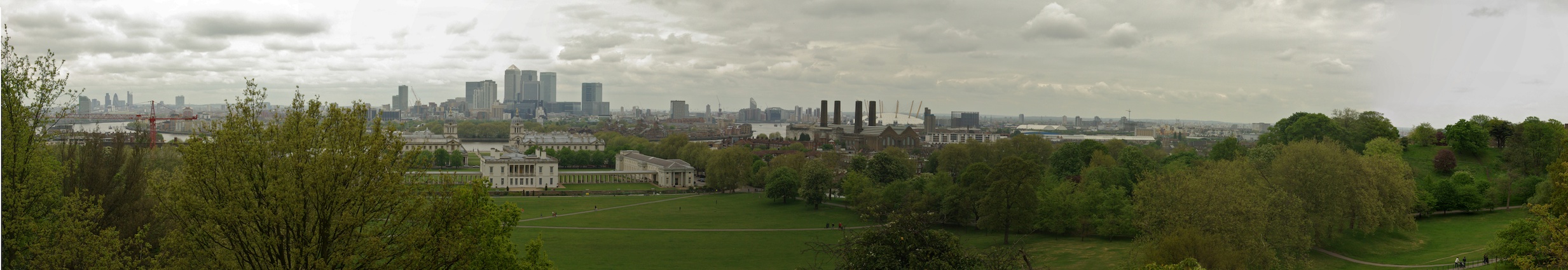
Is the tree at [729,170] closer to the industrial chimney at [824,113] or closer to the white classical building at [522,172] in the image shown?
the white classical building at [522,172]

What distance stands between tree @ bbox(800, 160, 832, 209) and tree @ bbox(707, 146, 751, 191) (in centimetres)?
1308

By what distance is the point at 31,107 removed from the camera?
1211cm

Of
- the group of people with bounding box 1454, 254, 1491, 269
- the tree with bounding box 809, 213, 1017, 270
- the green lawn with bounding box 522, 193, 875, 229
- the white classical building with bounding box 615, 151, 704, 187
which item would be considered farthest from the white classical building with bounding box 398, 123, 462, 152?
the tree with bounding box 809, 213, 1017, 270

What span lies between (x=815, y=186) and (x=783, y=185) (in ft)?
12.4

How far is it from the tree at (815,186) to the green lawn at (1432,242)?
2618 centimetres

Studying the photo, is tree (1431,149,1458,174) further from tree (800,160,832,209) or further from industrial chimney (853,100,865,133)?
industrial chimney (853,100,865,133)

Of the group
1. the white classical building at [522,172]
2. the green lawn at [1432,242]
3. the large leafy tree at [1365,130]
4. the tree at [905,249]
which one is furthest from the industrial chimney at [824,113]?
the tree at [905,249]

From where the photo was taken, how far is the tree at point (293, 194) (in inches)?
417

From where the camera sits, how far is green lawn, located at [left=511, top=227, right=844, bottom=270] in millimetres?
33219

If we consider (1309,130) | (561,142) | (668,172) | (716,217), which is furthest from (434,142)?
(1309,130)

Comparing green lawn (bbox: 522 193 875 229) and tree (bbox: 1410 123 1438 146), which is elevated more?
tree (bbox: 1410 123 1438 146)

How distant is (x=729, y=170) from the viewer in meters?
66.9

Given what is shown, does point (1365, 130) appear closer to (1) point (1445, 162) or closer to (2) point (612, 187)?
(1) point (1445, 162)

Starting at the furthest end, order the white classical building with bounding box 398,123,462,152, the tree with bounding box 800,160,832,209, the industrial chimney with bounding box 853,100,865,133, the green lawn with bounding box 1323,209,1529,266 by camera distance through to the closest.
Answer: the industrial chimney with bounding box 853,100,865,133, the white classical building with bounding box 398,123,462,152, the tree with bounding box 800,160,832,209, the green lawn with bounding box 1323,209,1529,266
